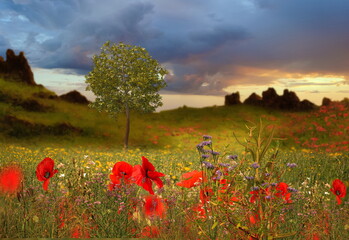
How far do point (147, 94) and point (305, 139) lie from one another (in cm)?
938

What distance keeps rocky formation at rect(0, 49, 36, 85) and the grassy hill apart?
879mm

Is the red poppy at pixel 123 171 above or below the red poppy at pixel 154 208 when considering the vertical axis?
above

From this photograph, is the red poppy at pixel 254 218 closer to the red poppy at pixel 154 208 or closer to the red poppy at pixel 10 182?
the red poppy at pixel 154 208

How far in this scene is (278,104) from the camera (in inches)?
1070

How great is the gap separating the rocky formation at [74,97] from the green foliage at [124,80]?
759 cm

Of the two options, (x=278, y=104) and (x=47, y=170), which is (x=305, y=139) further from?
(x=47, y=170)

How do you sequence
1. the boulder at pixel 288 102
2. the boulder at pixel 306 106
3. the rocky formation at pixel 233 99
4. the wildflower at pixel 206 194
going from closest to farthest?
1. the wildflower at pixel 206 194
2. the boulder at pixel 288 102
3. the boulder at pixel 306 106
4. the rocky formation at pixel 233 99

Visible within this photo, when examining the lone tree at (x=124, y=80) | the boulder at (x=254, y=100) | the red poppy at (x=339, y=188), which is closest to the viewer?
the red poppy at (x=339, y=188)

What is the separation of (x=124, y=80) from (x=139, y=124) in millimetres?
5866

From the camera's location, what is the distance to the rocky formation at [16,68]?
25.1 meters

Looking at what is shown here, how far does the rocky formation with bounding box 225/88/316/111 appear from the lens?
27203 millimetres

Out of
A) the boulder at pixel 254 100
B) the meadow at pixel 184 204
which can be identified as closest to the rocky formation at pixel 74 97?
the boulder at pixel 254 100

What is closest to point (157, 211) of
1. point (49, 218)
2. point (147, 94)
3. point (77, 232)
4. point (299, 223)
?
point (77, 232)

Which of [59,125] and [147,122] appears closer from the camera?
[59,125]
